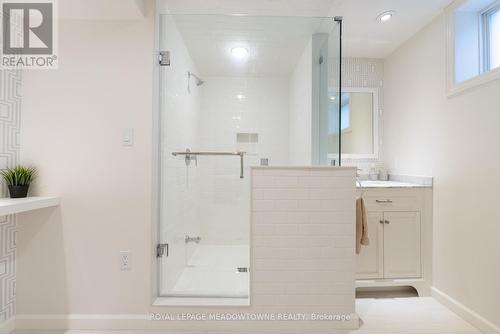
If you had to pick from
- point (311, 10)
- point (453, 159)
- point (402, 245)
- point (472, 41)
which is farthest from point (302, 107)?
point (402, 245)

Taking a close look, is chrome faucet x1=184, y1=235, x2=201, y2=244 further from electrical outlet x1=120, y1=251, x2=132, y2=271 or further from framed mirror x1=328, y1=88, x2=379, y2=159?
framed mirror x1=328, y1=88, x2=379, y2=159

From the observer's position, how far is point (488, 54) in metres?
1.92

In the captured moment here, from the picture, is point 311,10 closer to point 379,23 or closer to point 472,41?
point 379,23

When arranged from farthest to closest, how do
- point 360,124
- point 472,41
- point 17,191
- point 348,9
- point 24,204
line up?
point 360,124 < point 348,9 < point 472,41 < point 17,191 < point 24,204

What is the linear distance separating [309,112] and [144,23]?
4.49ft

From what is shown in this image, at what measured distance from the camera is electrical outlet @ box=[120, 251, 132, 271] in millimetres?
1761

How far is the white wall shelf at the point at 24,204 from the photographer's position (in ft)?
4.38

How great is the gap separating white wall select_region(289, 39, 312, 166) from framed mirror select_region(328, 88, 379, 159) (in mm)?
983

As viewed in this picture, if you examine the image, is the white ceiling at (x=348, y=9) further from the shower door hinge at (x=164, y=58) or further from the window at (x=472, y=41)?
the shower door hinge at (x=164, y=58)

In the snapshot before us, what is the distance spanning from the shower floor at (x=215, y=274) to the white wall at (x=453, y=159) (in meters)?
1.60

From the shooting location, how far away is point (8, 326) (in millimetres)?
1686

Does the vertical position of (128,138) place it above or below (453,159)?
above

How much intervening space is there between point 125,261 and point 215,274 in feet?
2.25

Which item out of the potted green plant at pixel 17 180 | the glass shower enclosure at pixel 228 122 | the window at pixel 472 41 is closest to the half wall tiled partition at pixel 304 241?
the glass shower enclosure at pixel 228 122
